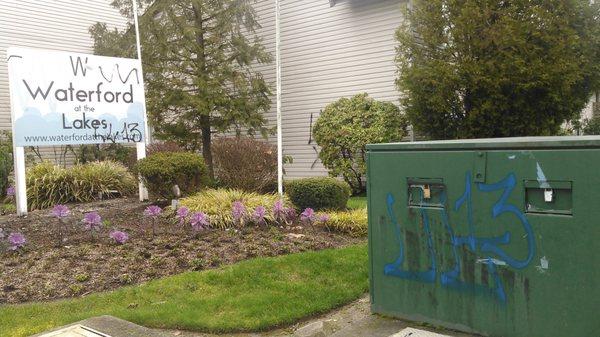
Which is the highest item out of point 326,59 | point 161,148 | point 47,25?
point 47,25

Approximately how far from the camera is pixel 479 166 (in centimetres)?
334

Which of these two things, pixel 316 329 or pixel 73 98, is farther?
pixel 73 98

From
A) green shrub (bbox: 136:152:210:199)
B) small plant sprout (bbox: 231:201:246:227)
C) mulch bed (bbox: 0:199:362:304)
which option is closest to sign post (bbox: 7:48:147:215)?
green shrub (bbox: 136:152:210:199)

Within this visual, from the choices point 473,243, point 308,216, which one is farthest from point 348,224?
point 473,243

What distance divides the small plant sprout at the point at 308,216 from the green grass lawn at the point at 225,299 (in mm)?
1696

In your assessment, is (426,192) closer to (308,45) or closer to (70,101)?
(70,101)

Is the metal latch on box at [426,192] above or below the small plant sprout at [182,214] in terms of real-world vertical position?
above

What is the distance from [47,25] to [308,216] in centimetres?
1383

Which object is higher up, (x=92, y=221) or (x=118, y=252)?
(x=92, y=221)

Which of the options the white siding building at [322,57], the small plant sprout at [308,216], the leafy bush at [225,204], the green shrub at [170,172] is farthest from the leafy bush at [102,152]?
the small plant sprout at [308,216]

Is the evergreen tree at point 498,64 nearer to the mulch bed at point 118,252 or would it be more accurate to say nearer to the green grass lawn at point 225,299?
the mulch bed at point 118,252

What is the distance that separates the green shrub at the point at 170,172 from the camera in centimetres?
885

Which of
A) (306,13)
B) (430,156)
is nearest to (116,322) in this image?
(430,156)

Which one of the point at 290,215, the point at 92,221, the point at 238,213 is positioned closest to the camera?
the point at 92,221
